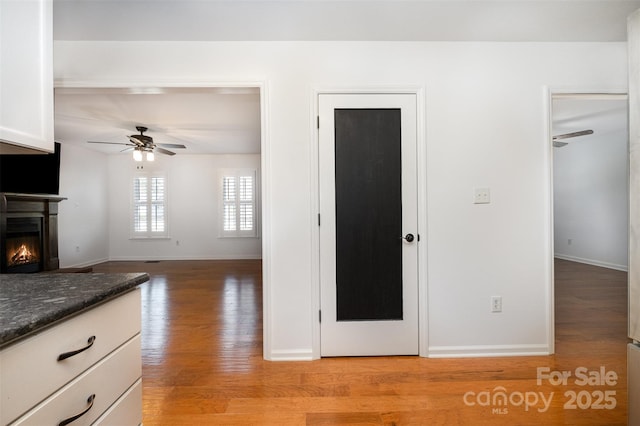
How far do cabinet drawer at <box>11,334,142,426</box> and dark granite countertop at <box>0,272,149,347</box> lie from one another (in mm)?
214

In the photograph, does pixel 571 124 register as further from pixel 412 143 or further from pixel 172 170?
pixel 172 170

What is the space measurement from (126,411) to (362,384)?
1.41 m

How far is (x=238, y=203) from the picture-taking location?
23.5 feet

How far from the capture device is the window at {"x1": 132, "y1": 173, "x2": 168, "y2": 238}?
23.0ft

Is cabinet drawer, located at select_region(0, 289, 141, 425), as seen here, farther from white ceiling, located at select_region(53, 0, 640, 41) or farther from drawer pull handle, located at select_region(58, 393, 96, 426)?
white ceiling, located at select_region(53, 0, 640, 41)

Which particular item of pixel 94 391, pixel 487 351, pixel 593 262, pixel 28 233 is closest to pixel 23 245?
pixel 28 233

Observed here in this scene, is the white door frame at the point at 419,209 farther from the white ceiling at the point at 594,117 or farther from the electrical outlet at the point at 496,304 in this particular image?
the white ceiling at the point at 594,117

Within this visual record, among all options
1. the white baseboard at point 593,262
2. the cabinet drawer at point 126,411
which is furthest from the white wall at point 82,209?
the white baseboard at point 593,262

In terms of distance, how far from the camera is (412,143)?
231 cm

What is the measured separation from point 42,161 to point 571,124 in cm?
875

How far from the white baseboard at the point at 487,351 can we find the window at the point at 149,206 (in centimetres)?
673

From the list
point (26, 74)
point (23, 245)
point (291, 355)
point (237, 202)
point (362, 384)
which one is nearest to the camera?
point (26, 74)

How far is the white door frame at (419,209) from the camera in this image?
89.8 inches

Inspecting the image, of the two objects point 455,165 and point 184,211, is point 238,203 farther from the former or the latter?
point 455,165
